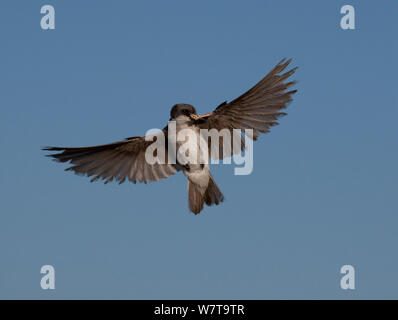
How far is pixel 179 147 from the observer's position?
40.2 ft

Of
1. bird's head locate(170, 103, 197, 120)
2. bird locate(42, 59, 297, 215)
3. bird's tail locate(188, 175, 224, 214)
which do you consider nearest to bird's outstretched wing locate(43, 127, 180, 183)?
bird locate(42, 59, 297, 215)

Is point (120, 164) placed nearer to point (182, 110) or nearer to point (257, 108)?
point (182, 110)

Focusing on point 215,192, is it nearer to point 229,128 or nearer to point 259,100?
point 229,128

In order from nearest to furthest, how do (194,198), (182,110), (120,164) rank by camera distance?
(182,110), (194,198), (120,164)

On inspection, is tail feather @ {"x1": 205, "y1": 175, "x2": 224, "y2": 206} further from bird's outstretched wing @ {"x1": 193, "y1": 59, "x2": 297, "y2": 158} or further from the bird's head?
the bird's head

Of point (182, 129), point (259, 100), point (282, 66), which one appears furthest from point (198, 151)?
point (282, 66)

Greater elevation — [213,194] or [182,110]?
[182,110]

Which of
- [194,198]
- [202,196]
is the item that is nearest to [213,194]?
[202,196]

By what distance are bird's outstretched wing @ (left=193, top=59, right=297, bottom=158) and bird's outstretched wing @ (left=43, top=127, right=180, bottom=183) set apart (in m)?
1.51

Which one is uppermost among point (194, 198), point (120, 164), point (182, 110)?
point (182, 110)

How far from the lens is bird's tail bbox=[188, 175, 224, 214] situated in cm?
1284

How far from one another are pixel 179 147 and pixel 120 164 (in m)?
2.26

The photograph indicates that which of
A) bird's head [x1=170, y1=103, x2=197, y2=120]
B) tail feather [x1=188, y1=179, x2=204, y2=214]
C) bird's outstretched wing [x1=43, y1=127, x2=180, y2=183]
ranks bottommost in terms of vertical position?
tail feather [x1=188, y1=179, x2=204, y2=214]

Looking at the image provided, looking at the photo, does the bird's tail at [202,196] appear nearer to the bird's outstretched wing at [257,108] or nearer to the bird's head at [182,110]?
the bird's outstretched wing at [257,108]
